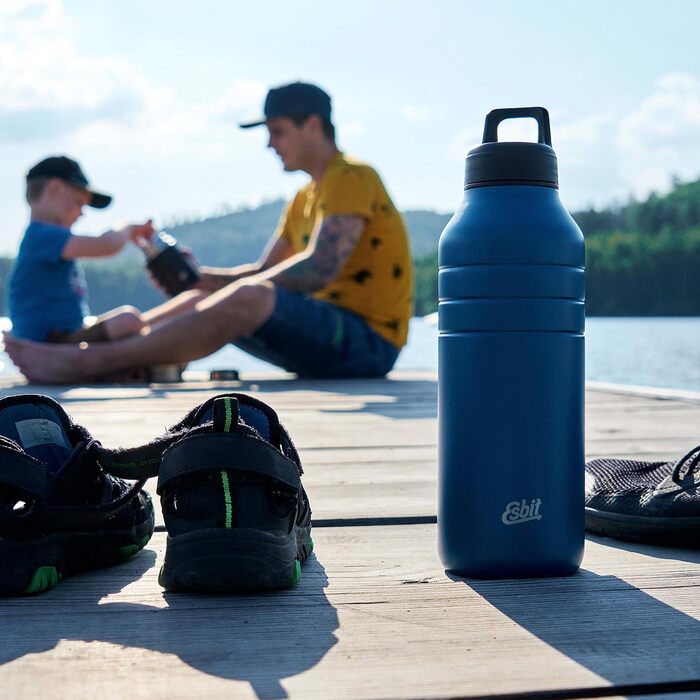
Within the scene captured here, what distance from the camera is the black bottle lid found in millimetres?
1378

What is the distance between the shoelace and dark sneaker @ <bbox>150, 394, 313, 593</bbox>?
66 cm

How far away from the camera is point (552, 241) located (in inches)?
53.7

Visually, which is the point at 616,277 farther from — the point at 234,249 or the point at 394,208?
Answer: the point at 394,208

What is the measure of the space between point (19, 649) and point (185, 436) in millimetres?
363

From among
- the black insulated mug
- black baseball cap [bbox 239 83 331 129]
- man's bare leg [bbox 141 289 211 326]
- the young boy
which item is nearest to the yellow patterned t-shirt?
black baseball cap [bbox 239 83 331 129]

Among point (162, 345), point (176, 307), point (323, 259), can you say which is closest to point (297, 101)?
point (323, 259)

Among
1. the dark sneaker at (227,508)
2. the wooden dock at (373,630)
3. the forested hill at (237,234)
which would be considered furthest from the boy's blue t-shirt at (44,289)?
the forested hill at (237,234)

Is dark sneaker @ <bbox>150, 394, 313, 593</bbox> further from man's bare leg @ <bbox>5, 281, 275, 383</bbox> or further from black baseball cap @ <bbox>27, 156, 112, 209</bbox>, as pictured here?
black baseball cap @ <bbox>27, 156, 112, 209</bbox>

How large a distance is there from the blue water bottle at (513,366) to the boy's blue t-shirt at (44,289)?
15.3 feet

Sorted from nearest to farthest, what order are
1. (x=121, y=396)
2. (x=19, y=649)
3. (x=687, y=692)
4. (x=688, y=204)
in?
(x=687, y=692) → (x=19, y=649) → (x=121, y=396) → (x=688, y=204)

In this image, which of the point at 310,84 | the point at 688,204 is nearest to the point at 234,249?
the point at 688,204

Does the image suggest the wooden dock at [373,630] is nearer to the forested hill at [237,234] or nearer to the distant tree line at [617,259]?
the distant tree line at [617,259]

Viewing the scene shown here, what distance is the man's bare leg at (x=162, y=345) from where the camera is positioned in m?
5.02

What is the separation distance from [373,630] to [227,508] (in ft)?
0.88
